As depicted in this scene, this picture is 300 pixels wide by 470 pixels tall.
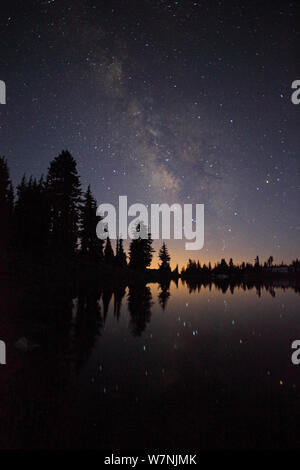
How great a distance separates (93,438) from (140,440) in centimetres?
91

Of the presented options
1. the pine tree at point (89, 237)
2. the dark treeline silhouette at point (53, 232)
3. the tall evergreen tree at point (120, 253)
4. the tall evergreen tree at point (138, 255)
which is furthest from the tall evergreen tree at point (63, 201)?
the tall evergreen tree at point (120, 253)

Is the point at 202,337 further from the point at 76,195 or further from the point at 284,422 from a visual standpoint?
the point at 76,195

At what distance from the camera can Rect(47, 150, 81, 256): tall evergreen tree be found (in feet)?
118

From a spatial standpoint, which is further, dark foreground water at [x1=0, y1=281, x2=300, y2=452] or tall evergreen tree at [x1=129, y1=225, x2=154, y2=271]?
tall evergreen tree at [x1=129, y1=225, x2=154, y2=271]

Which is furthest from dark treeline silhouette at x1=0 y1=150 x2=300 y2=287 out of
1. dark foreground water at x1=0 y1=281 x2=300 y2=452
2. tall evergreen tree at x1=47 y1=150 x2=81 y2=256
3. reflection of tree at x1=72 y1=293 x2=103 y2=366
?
dark foreground water at x1=0 y1=281 x2=300 y2=452

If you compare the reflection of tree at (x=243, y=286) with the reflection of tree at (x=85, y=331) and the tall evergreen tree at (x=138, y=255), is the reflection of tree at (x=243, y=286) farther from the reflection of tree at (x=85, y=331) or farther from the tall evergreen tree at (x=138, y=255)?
the reflection of tree at (x=85, y=331)

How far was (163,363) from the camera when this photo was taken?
8406 mm

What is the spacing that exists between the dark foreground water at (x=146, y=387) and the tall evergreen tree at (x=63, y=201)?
2439cm

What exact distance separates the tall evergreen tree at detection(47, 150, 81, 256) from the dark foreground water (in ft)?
80.0

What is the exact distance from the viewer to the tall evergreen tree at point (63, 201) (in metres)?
Result: 36.0

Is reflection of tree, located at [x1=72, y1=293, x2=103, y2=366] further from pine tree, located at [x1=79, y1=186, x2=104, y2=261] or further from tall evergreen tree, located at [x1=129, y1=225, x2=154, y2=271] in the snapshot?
tall evergreen tree, located at [x1=129, y1=225, x2=154, y2=271]

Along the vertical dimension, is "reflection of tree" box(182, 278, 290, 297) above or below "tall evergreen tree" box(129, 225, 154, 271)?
below

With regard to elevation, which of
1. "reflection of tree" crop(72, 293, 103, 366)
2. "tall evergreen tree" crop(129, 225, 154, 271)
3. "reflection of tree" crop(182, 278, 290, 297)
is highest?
"tall evergreen tree" crop(129, 225, 154, 271)
